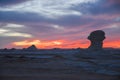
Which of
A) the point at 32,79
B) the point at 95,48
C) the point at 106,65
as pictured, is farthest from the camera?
the point at 95,48

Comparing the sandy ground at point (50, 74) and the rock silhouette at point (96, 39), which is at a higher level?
the rock silhouette at point (96, 39)

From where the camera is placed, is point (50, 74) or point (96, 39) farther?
point (96, 39)

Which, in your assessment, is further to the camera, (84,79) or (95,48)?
(95,48)

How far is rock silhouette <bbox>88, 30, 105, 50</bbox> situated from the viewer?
64281mm

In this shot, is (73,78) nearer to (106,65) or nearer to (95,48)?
(106,65)

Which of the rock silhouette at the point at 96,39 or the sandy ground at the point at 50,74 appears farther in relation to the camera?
the rock silhouette at the point at 96,39

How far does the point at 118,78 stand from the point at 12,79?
9.79 m

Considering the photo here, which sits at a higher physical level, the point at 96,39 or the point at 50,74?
the point at 96,39

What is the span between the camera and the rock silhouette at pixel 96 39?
64.3 m

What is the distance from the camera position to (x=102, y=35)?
64.9m

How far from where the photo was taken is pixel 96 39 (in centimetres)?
6544

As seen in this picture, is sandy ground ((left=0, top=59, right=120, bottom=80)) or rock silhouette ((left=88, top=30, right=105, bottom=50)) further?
rock silhouette ((left=88, top=30, right=105, bottom=50))

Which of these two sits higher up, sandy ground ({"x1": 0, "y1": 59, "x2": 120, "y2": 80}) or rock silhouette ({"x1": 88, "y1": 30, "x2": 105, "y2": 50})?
rock silhouette ({"x1": 88, "y1": 30, "x2": 105, "y2": 50})

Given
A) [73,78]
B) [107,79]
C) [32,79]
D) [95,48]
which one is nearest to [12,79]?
[32,79]
